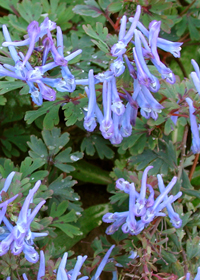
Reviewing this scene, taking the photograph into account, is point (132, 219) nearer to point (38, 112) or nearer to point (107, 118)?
point (107, 118)

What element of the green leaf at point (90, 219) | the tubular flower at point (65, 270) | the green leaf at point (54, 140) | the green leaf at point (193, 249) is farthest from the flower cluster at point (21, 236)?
the green leaf at point (90, 219)

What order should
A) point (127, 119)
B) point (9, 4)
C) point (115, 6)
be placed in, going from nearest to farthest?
point (127, 119) → point (115, 6) → point (9, 4)

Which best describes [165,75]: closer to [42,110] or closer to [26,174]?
[42,110]

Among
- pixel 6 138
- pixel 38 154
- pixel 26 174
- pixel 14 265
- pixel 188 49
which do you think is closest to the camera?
pixel 14 265

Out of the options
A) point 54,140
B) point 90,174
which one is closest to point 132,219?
point 54,140

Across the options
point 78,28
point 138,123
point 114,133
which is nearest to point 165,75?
point 114,133

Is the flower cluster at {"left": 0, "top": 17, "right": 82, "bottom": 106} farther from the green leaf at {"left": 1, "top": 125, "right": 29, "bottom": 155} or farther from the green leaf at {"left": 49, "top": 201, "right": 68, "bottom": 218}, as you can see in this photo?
the green leaf at {"left": 1, "top": 125, "right": 29, "bottom": 155}
